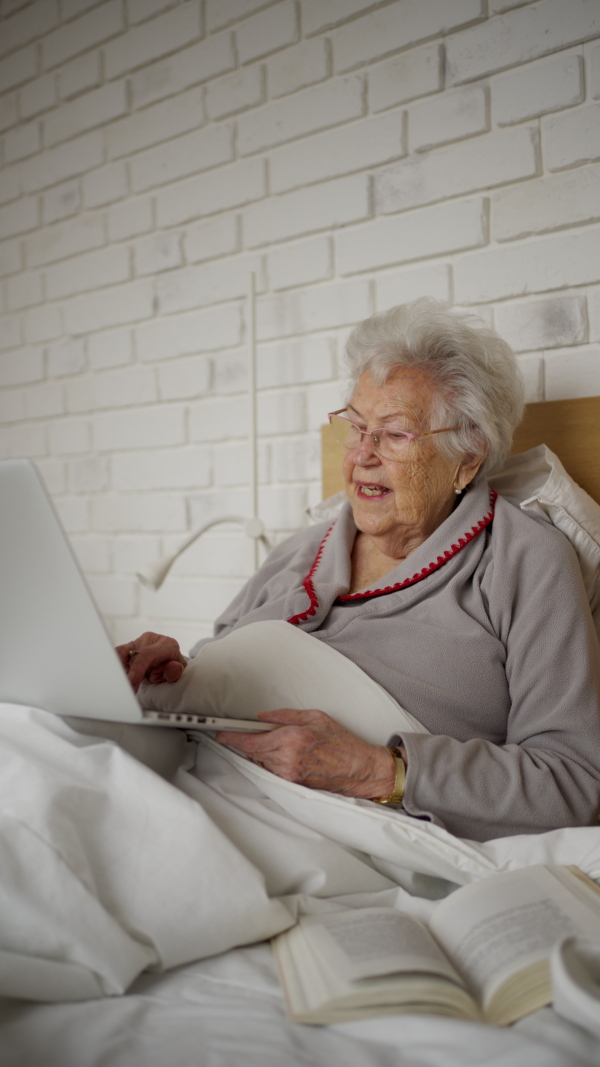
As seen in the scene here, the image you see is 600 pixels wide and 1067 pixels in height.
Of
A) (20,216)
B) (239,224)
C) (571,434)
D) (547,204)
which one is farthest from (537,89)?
(20,216)

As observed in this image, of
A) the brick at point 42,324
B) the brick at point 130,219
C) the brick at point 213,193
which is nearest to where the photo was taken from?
the brick at point 213,193

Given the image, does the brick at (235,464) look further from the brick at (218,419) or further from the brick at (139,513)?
the brick at (139,513)

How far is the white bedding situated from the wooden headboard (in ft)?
2.41

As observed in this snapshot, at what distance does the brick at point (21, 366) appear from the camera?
247cm

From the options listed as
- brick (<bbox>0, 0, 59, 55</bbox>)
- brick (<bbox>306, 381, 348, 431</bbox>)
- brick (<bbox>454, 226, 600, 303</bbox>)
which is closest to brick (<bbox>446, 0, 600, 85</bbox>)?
brick (<bbox>454, 226, 600, 303</bbox>)

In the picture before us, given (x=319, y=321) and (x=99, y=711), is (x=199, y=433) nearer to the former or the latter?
(x=319, y=321)

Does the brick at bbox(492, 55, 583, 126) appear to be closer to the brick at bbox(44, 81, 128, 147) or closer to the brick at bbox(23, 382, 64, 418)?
the brick at bbox(44, 81, 128, 147)

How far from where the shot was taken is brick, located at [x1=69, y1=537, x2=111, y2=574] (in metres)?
2.32

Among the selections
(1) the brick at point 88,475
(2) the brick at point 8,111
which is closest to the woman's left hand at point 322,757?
(1) the brick at point 88,475

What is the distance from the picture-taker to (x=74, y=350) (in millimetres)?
2379

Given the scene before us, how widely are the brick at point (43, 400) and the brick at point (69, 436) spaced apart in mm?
47

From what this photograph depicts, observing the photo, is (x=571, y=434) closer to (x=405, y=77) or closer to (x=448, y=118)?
(x=448, y=118)

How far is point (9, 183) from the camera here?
8.25 feet

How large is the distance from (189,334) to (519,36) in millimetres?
1016
